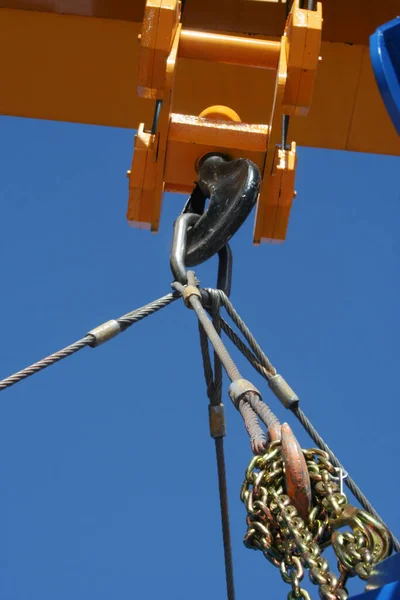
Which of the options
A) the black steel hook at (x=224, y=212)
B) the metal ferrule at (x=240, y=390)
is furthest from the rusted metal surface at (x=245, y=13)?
the metal ferrule at (x=240, y=390)

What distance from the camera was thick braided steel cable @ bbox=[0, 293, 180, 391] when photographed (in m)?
3.03

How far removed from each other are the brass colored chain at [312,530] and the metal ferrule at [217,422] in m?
1.12

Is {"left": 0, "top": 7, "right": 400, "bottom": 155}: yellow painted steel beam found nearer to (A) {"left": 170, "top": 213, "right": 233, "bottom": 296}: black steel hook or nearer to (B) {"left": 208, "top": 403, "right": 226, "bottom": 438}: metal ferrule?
(A) {"left": 170, "top": 213, "right": 233, "bottom": 296}: black steel hook

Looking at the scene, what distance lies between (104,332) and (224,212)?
534 mm

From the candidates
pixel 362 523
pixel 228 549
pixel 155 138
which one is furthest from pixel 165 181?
pixel 362 523

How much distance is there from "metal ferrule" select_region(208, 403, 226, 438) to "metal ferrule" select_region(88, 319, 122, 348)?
45 centimetres

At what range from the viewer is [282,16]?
15.5ft

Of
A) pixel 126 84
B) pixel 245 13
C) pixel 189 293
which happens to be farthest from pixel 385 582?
pixel 126 84

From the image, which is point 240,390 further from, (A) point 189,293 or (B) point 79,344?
(B) point 79,344

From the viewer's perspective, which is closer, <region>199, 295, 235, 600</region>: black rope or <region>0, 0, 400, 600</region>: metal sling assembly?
<region>0, 0, 400, 600</region>: metal sling assembly

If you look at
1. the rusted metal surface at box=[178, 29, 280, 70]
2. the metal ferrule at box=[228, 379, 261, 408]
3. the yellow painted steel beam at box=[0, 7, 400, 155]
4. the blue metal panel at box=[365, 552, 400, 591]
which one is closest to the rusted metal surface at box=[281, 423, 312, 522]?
the blue metal panel at box=[365, 552, 400, 591]

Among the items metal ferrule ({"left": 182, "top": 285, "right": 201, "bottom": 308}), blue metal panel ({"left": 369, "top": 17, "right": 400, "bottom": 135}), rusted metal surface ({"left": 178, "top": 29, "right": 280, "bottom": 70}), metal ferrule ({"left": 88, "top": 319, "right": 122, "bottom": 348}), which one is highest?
rusted metal surface ({"left": 178, "top": 29, "right": 280, "bottom": 70})

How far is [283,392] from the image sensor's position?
2.69 meters

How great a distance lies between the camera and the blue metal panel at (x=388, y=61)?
2336mm
